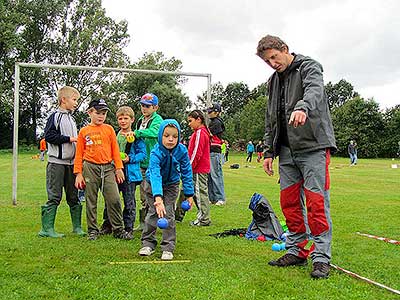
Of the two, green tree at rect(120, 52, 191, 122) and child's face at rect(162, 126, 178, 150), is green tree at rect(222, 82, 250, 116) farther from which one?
child's face at rect(162, 126, 178, 150)

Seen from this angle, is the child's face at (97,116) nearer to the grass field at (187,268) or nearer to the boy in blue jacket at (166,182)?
the boy in blue jacket at (166,182)

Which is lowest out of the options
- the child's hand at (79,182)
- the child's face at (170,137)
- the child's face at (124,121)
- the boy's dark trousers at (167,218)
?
the boy's dark trousers at (167,218)

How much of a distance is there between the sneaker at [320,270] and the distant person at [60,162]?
132 inches

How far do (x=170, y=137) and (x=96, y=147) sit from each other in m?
1.39

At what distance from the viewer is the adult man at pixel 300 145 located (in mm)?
4566

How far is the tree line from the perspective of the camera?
36.2 meters

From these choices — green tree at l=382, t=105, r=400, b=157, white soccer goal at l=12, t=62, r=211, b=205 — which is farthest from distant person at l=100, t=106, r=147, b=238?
green tree at l=382, t=105, r=400, b=157

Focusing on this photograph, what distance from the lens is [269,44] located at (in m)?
4.68

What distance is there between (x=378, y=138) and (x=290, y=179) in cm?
5974

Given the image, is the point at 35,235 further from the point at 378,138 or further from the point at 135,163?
the point at 378,138

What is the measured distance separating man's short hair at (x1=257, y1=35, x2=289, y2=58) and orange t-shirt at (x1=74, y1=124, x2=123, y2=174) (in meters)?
2.53

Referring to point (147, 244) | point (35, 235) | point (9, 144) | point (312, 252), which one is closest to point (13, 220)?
point (35, 235)

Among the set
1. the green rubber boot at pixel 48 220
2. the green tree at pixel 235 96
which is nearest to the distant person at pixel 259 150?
the green rubber boot at pixel 48 220

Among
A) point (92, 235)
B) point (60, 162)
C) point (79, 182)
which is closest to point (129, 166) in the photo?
point (79, 182)
